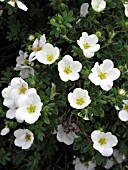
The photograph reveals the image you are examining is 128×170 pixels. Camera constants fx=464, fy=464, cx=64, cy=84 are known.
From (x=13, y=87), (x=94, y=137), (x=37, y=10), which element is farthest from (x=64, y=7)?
(x=94, y=137)

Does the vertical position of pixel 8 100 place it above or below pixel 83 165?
above

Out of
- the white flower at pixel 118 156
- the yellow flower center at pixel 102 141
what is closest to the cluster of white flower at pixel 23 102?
the yellow flower center at pixel 102 141

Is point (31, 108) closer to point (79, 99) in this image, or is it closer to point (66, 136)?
point (79, 99)

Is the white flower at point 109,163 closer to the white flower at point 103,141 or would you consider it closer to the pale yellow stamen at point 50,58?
the white flower at point 103,141

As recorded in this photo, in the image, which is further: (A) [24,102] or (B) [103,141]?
(B) [103,141]

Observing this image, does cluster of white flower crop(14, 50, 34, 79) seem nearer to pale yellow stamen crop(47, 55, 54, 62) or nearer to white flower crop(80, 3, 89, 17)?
pale yellow stamen crop(47, 55, 54, 62)

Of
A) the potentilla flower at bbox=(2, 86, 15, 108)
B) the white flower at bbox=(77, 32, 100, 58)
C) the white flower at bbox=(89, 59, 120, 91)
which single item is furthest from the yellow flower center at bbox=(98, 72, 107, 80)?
the potentilla flower at bbox=(2, 86, 15, 108)

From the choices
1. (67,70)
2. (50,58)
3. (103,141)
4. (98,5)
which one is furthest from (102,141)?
(98,5)
